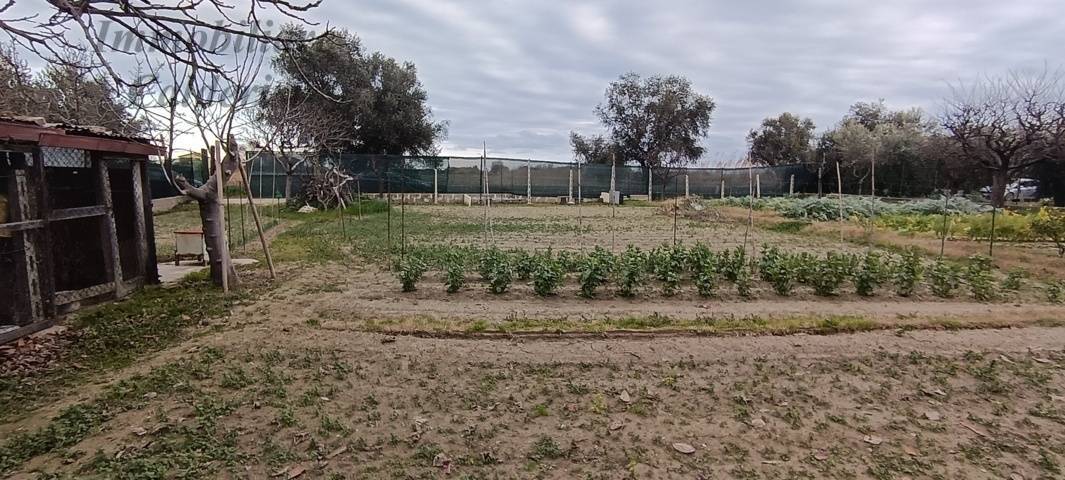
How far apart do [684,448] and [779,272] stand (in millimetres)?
4062

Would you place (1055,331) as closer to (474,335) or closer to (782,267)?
(782,267)

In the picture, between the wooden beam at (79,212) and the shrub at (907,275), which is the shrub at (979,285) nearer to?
the shrub at (907,275)

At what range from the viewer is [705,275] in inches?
250

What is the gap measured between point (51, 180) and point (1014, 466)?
24.9 ft

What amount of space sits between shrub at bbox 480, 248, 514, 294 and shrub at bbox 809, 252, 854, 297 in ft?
11.5

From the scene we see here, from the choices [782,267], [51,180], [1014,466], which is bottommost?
[1014,466]

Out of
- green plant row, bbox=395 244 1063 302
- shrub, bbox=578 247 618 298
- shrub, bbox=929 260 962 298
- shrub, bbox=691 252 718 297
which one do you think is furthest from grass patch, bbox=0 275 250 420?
shrub, bbox=929 260 962 298

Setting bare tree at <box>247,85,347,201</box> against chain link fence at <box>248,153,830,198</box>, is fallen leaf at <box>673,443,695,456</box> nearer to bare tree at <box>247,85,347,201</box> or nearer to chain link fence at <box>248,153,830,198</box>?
bare tree at <box>247,85,347,201</box>

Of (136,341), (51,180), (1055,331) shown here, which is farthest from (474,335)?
(1055,331)

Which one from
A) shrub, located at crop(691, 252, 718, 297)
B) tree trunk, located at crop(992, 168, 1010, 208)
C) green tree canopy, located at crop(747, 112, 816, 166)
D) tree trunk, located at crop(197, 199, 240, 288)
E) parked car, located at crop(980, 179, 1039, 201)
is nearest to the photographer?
shrub, located at crop(691, 252, 718, 297)

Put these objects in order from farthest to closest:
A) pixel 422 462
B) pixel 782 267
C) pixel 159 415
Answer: pixel 782 267 → pixel 159 415 → pixel 422 462

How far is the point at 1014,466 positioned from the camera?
297 cm

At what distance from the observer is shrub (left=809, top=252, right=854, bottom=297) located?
6648 millimetres

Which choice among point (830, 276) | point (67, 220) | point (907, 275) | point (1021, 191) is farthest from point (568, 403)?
point (1021, 191)
